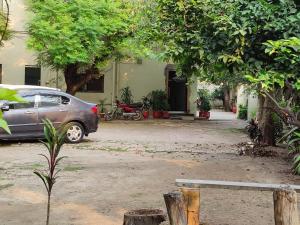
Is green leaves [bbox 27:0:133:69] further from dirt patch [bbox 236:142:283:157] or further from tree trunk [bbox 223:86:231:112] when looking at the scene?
tree trunk [bbox 223:86:231:112]

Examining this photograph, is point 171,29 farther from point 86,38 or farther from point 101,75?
point 101,75

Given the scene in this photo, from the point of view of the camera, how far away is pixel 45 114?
46.6 ft

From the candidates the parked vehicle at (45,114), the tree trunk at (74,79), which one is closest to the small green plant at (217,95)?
the tree trunk at (74,79)

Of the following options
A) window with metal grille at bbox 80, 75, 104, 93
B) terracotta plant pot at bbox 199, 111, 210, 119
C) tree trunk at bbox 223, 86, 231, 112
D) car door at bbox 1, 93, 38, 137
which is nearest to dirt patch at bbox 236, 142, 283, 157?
car door at bbox 1, 93, 38, 137

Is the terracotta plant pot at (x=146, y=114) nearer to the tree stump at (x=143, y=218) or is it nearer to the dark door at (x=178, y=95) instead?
the dark door at (x=178, y=95)

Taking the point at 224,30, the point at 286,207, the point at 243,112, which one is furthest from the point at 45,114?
the point at 243,112

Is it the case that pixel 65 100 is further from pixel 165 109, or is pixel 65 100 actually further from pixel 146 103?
pixel 165 109

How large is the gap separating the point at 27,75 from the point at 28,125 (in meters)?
12.9

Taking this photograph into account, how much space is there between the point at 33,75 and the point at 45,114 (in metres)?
12.7

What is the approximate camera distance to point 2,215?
6.47m

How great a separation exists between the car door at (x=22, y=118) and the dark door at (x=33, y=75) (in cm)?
1239

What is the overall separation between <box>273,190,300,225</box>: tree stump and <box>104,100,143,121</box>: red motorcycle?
70.1ft

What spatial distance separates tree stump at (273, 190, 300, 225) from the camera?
4445 mm

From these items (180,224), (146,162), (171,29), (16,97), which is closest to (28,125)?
(146,162)
